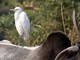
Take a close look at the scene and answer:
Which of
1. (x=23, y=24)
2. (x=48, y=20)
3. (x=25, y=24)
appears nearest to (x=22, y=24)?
(x=23, y=24)

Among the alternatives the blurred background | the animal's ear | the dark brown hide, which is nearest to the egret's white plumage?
the blurred background

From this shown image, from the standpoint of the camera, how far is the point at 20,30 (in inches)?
370

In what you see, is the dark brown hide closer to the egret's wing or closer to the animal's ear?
the animal's ear

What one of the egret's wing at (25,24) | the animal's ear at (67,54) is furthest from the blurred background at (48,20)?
the animal's ear at (67,54)

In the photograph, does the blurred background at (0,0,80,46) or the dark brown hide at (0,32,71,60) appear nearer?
the dark brown hide at (0,32,71,60)

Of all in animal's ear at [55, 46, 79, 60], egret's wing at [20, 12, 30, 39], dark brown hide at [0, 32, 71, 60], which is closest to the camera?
animal's ear at [55, 46, 79, 60]

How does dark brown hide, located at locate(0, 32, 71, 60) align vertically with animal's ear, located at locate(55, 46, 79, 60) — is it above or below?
below

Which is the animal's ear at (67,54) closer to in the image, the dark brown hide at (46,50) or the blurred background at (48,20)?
the dark brown hide at (46,50)

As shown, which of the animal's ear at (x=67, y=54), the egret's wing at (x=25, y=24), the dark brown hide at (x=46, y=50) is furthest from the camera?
the egret's wing at (x=25, y=24)

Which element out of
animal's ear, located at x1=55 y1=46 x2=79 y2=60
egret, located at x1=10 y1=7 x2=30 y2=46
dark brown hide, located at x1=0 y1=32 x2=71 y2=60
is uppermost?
animal's ear, located at x1=55 y1=46 x2=79 y2=60

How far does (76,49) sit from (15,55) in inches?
17.9

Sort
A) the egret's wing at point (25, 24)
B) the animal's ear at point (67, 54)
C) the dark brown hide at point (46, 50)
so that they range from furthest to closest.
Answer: the egret's wing at point (25, 24) < the dark brown hide at point (46, 50) < the animal's ear at point (67, 54)

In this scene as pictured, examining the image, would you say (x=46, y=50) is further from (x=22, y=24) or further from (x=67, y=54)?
(x=22, y=24)

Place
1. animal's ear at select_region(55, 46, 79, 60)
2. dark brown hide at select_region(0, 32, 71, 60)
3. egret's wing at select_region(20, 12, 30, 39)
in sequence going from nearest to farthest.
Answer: animal's ear at select_region(55, 46, 79, 60), dark brown hide at select_region(0, 32, 71, 60), egret's wing at select_region(20, 12, 30, 39)
